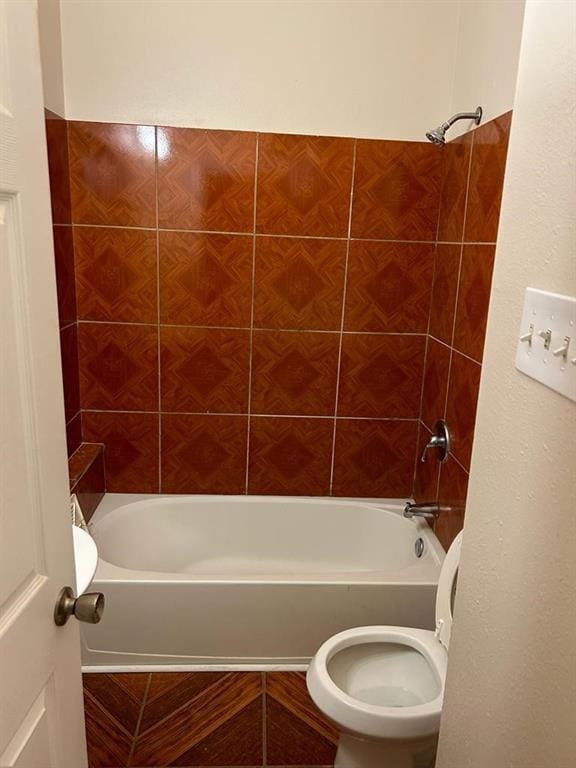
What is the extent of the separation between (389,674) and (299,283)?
4.71ft

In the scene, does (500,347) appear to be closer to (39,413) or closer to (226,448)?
(39,413)

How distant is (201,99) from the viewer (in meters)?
2.23

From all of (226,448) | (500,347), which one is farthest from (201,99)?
(500,347)

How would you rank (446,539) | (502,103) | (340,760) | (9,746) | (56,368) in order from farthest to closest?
(446,539) < (502,103) < (340,760) < (56,368) < (9,746)

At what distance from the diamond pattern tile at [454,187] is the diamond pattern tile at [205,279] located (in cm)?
76

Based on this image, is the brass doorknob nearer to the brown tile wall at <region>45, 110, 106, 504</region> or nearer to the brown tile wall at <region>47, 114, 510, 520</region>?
the brown tile wall at <region>45, 110, 106, 504</region>

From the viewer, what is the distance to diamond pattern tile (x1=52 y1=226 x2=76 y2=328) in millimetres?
2164

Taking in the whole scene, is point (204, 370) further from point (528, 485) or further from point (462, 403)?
point (528, 485)

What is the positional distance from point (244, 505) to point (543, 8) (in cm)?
215

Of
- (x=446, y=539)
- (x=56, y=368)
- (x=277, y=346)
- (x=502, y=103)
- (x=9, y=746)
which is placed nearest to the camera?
(x=9, y=746)

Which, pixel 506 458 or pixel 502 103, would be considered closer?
pixel 506 458

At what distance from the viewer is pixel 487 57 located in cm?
192

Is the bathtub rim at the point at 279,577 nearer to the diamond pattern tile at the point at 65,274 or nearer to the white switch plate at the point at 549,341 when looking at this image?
the diamond pattern tile at the point at 65,274

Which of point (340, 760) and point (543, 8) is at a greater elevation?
point (543, 8)
